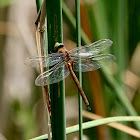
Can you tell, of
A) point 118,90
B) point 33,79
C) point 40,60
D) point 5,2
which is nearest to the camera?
point 40,60

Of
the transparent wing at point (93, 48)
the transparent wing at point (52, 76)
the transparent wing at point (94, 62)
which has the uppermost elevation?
the transparent wing at point (93, 48)

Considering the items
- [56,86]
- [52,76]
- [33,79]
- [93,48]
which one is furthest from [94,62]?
[33,79]

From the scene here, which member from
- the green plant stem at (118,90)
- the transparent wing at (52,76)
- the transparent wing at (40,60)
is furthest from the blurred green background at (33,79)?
the transparent wing at (40,60)

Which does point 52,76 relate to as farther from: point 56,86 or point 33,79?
point 33,79

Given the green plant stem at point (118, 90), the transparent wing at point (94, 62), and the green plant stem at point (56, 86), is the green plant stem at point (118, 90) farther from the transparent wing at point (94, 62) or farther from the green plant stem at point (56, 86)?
the green plant stem at point (56, 86)

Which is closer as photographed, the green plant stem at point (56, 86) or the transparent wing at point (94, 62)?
the green plant stem at point (56, 86)

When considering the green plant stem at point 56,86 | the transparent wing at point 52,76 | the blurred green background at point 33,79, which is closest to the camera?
the green plant stem at point 56,86
